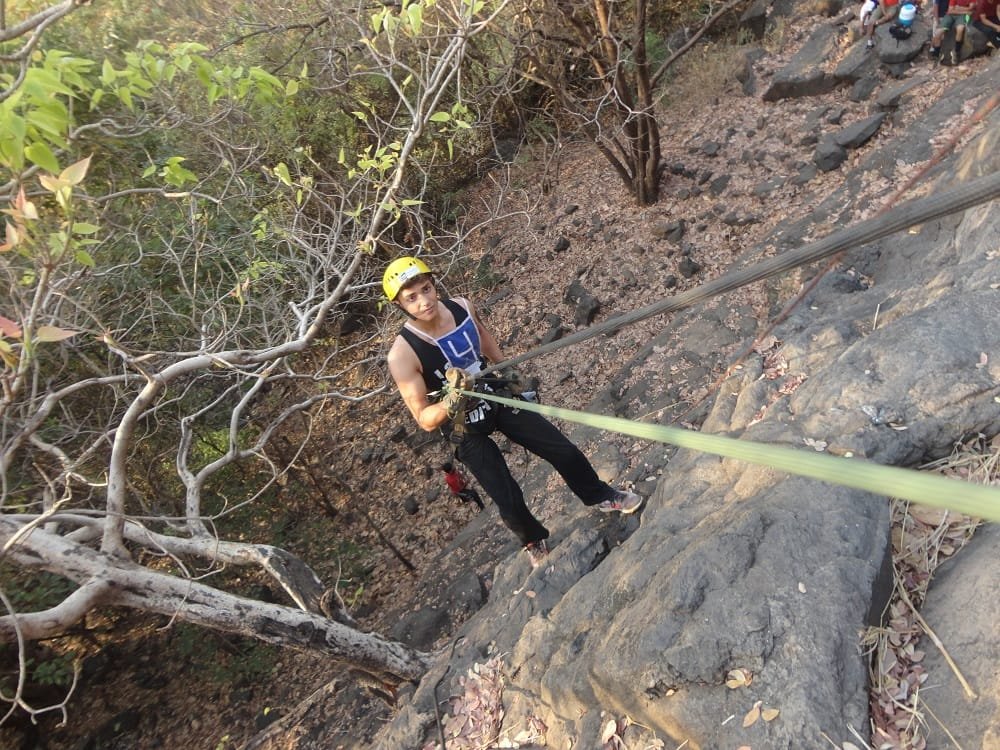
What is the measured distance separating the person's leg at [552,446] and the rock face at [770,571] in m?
0.23

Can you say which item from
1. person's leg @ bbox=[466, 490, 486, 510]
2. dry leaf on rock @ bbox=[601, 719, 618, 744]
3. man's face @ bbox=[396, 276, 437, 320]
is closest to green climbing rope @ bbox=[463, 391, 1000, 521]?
dry leaf on rock @ bbox=[601, 719, 618, 744]

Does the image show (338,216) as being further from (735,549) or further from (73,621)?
(735,549)

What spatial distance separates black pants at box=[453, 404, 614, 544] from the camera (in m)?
3.01

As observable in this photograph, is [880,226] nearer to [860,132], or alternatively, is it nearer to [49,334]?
[49,334]

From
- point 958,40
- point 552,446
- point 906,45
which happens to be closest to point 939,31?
point 958,40

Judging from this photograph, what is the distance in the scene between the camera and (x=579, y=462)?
3.31m

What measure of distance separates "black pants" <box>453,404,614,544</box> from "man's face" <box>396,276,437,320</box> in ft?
2.05

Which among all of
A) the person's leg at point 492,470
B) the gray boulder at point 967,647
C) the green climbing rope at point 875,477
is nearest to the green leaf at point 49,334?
the green climbing rope at point 875,477

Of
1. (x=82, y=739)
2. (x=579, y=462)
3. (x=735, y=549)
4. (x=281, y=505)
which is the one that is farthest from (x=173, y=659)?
(x=735, y=549)

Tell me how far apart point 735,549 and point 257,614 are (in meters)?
2.27

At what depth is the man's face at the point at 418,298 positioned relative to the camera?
2.65 meters

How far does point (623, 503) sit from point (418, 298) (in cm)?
177

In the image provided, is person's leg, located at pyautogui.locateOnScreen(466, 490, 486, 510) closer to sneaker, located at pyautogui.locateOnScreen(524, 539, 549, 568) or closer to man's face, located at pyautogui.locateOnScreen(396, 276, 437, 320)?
sneaker, located at pyautogui.locateOnScreen(524, 539, 549, 568)

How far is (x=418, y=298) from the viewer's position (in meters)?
2.67
